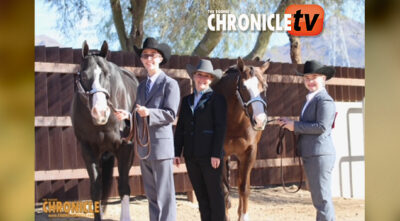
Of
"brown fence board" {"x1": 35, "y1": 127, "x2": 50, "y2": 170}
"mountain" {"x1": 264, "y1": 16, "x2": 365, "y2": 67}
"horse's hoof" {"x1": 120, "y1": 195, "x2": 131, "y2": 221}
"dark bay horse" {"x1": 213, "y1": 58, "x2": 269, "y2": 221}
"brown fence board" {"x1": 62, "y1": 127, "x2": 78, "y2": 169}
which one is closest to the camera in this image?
"dark bay horse" {"x1": 213, "y1": 58, "x2": 269, "y2": 221}

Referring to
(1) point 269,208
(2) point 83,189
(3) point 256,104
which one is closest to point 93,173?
(2) point 83,189

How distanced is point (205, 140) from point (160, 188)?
0.59 meters

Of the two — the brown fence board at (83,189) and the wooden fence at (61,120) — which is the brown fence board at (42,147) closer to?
the wooden fence at (61,120)

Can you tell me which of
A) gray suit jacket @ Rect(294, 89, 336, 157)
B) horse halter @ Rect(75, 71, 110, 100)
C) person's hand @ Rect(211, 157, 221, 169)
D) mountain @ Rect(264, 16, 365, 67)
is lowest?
person's hand @ Rect(211, 157, 221, 169)

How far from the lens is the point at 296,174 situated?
7.18 metres

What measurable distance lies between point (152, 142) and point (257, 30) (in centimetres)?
173

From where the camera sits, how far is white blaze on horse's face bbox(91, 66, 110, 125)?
4945mm

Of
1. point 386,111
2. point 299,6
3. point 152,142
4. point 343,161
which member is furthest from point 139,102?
point 343,161

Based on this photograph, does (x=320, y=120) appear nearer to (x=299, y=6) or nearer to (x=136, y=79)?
(x=299, y=6)

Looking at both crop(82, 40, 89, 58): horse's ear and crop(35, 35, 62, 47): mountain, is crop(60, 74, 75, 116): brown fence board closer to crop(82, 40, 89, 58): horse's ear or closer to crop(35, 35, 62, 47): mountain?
crop(35, 35, 62, 47): mountain

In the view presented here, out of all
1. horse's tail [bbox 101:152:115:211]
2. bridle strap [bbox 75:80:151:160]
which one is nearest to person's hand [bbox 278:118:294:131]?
bridle strap [bbox 75:80:151:160]

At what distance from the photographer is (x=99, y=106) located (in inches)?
195

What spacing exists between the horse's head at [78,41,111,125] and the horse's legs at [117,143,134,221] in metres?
0.47

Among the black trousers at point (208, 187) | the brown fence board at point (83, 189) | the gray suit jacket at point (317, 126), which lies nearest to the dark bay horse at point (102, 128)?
the brown fence board at point (83, 189)
